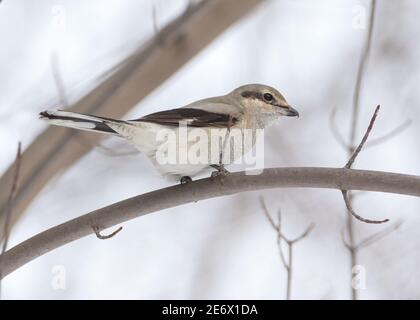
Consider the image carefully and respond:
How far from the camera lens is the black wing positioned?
167 inches

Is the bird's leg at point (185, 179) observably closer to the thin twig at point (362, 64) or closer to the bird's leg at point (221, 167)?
the bird's leg at point (221, 167)

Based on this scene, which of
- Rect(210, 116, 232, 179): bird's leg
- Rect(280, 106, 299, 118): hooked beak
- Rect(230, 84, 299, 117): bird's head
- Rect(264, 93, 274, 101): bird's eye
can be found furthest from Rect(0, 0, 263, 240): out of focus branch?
Rect(210, 116, 232, 179): bird's leg

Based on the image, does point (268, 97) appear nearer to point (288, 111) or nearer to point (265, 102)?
point (265, 102)

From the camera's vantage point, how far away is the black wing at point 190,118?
424 centimetres

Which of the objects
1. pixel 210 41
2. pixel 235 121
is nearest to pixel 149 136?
pixel 235 121

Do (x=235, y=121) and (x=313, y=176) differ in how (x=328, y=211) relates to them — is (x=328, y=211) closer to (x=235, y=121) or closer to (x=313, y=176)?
(x=235, y=121)

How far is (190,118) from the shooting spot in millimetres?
4309

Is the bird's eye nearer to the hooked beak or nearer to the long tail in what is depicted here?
the hooked beak

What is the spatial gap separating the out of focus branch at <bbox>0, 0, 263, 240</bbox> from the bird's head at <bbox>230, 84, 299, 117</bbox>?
2.38 feet

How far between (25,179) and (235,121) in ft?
5.32

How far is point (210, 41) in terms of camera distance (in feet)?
17.8

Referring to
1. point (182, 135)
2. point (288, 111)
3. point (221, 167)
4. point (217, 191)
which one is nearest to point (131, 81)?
point (182, 135)

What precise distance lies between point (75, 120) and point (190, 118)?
0.80 metres
